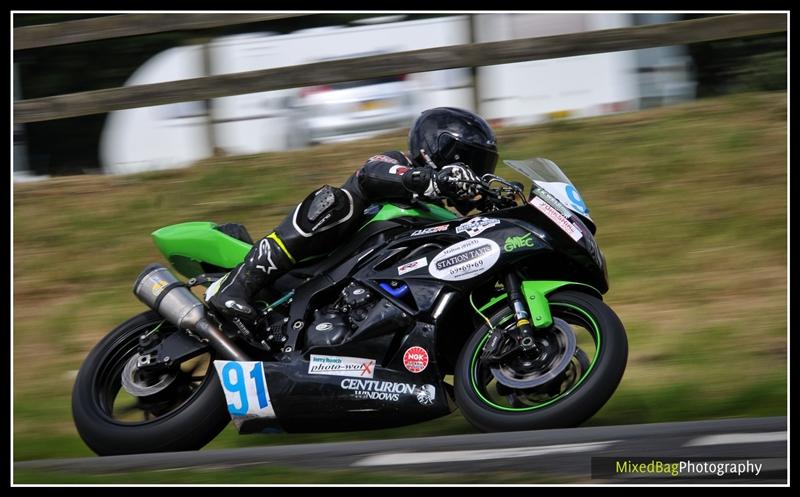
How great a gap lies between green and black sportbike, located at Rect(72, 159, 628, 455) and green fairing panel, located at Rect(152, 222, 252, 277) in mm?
199

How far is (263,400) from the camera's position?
207 inches

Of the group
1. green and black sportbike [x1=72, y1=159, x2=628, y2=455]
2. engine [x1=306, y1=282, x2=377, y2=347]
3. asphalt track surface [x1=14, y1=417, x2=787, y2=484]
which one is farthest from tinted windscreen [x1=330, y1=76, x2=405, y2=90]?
asphalt track surface [x1=14, y1=417, x2=787, y2=484]

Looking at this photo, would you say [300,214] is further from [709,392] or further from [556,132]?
[556,132]

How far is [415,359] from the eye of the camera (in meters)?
5.14

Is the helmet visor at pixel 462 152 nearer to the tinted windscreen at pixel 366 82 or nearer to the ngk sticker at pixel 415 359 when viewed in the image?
the ngk sticker at pixel 415 359

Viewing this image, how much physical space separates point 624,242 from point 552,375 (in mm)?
3106

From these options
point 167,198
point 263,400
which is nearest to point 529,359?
point 263,400

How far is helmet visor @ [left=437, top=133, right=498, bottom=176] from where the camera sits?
538cm

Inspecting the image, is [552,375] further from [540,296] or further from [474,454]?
[474,454]

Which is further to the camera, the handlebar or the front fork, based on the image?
the handlebar

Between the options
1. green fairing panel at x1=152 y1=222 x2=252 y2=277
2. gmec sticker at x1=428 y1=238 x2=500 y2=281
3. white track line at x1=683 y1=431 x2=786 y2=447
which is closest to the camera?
white track line at x1=683 y1=431 x2=786 y2=447

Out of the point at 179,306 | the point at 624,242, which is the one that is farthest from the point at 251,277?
the point at 624,242

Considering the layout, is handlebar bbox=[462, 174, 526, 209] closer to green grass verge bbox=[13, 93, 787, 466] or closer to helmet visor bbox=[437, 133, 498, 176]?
helmet visor bbox=[437, 133, 498, 176]

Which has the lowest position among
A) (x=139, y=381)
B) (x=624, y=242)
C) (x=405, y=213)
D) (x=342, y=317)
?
(x=624, y=242)
